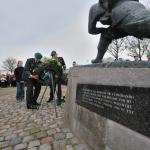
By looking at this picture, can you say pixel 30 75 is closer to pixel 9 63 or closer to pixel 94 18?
pixel 94 18

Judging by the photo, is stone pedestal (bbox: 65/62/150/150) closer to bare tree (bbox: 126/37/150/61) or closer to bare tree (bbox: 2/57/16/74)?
bare tree (bbox: 126/37/150/61)

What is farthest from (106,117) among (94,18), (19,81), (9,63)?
(9,63)

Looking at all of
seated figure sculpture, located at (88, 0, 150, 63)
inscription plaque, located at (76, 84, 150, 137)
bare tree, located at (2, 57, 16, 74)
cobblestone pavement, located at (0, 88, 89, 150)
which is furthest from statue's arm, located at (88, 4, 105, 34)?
bare tree, located at (2, 57, 16, 74)

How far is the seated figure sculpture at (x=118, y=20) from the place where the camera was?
10.5 feet

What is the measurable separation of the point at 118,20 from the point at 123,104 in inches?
50.3

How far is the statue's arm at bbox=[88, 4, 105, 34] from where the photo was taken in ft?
13.5

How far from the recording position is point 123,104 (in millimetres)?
2955

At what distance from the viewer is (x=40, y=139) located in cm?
451

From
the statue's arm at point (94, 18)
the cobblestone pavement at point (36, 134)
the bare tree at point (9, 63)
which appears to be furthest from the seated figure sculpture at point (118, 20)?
the bare tree at point (9, 63)

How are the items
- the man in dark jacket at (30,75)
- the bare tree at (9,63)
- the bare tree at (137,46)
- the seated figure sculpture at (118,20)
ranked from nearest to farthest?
the seated figure sculpture at (118,20), the man in dark jacket at (30,75), the bare tree at (137,46), the bare tree at (9,63)

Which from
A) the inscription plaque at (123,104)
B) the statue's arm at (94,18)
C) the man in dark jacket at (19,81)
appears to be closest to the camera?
the inscription plaque at (123,104)

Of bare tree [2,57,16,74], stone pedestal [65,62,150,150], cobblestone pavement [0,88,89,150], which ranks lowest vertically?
cobblestone pavement [0,88,89,150]

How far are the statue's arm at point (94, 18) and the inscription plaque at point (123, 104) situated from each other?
1.01 metres

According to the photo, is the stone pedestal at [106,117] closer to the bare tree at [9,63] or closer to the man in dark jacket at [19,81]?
the man in dark jacket at [19,81]
